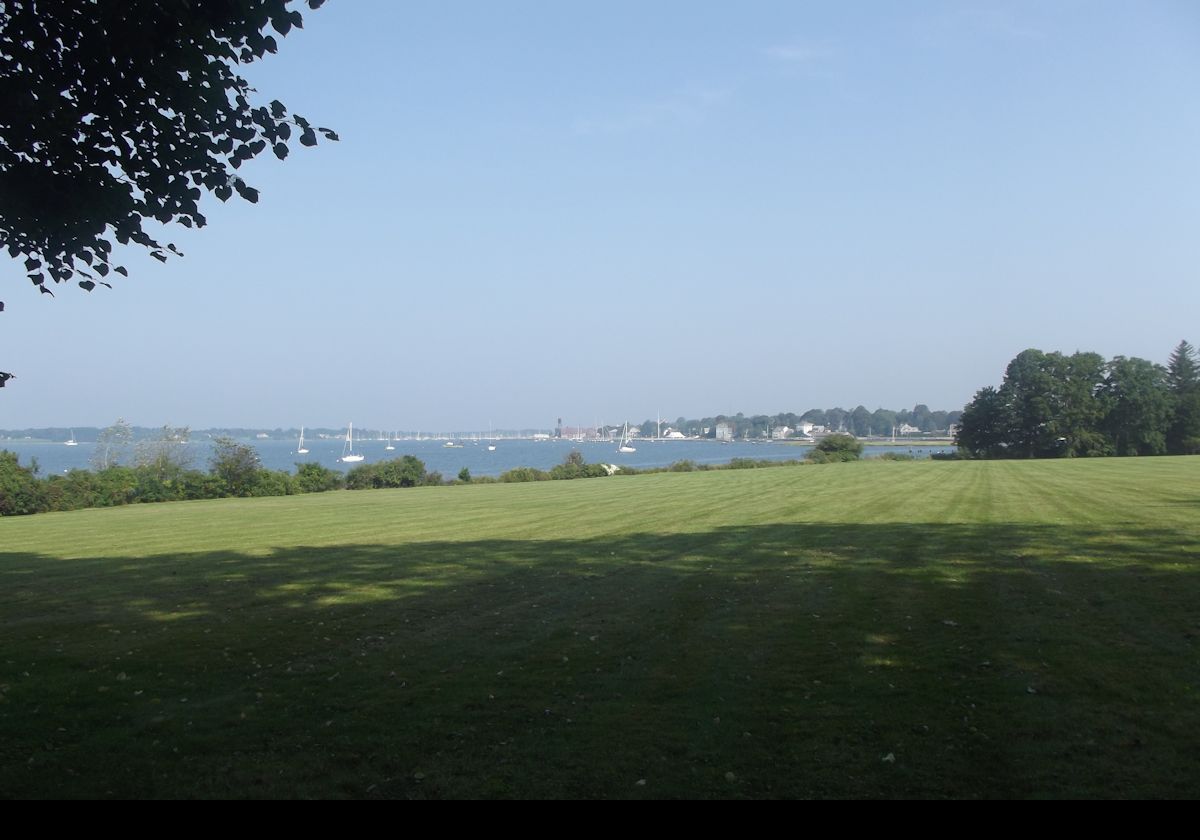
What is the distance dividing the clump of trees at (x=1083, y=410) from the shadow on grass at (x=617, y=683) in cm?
7719

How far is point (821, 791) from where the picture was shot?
4.92 m

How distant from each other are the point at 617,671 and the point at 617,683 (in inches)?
16.5

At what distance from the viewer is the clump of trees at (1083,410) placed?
80.1 meters

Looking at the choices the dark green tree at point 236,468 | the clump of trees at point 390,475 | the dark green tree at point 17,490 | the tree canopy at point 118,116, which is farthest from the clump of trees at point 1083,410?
the tree canopy at point 118,116

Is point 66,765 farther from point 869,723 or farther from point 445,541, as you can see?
point 445,541

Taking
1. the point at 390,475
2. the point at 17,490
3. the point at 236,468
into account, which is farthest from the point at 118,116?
the point at 390,475

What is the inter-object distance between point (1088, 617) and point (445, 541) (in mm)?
13842

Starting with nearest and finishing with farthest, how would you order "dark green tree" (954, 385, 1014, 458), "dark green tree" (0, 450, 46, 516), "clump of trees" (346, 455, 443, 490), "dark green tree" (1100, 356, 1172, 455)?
"dark green tree" (0, 450, 46, 516), "clump of trees" (346, 455, 443, 490), "dark green tree" (1100, 356, 1172, 455), "dark green tree" (954, 385, 1014, 458)

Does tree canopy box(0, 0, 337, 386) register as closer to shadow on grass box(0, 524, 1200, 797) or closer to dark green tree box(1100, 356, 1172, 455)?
shadow on grass box(0, 524, 1200, 797)

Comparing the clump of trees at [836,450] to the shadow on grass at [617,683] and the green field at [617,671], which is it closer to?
the green field at [617,671]

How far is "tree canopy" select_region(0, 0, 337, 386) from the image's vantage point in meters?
7.28

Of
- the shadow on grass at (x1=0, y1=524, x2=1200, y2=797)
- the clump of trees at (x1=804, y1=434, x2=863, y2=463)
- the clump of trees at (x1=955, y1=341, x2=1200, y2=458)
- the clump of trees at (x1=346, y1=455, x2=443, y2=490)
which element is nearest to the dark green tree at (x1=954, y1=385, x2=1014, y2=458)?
the clump of trees at (x1=955, y1=341, x2=1200, y2=458)

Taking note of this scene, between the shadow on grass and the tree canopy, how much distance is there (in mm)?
3735
